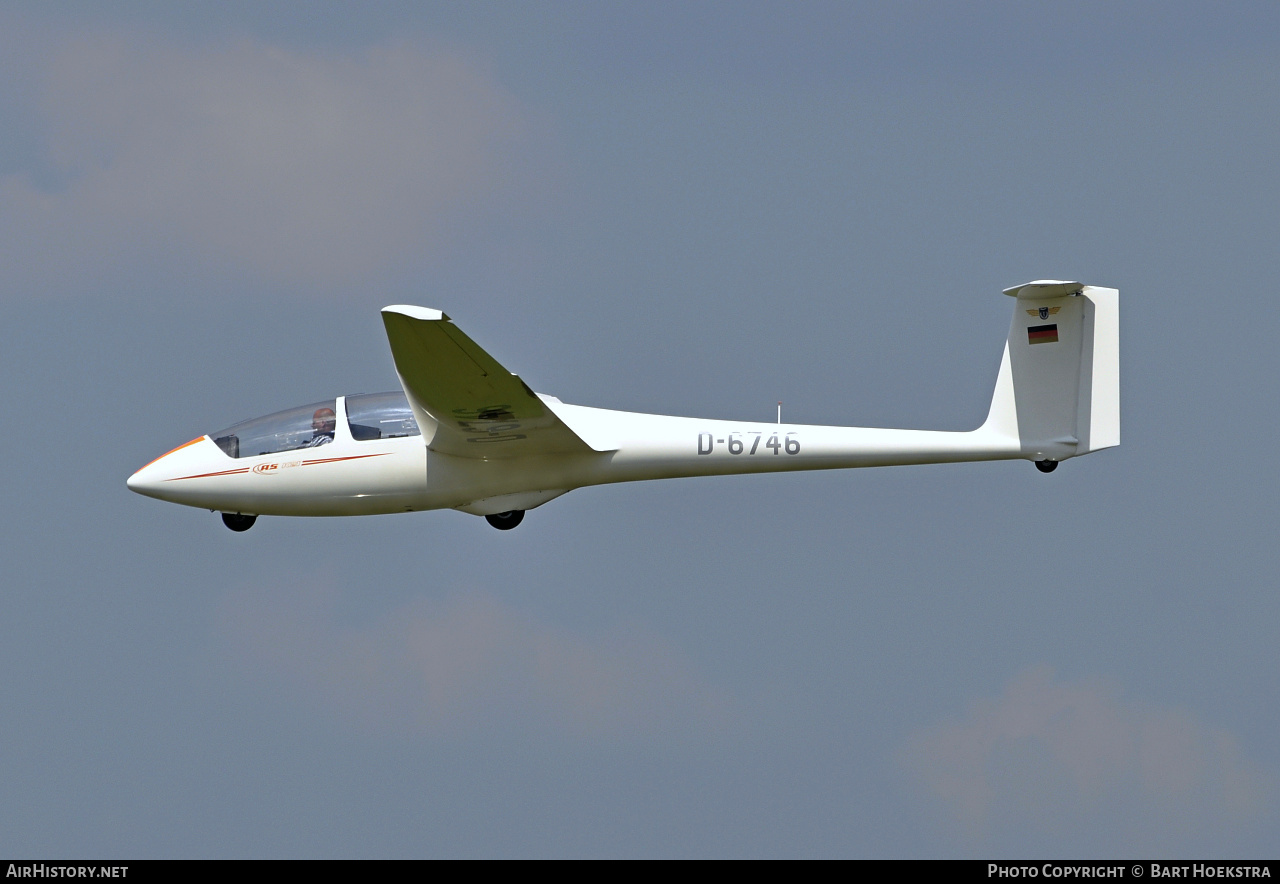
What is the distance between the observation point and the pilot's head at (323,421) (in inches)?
943

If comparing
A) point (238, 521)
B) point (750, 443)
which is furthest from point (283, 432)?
point (750, 443)

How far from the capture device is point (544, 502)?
2459 cm

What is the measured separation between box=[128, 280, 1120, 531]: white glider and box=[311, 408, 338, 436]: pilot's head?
0.01 meters

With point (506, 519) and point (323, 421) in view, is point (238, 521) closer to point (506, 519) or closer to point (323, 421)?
point (323, 421)

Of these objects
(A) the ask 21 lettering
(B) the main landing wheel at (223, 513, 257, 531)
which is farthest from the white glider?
(B) the main landing wheel at (223, 513, 257, 531)

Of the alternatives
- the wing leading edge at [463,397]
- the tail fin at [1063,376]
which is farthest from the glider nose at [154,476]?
the tail fin at [1063,376]

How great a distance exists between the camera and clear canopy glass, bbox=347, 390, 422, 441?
938 inches

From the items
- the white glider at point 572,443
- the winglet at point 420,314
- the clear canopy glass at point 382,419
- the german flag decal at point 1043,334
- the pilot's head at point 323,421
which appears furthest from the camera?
the pilot's head at point 323,421

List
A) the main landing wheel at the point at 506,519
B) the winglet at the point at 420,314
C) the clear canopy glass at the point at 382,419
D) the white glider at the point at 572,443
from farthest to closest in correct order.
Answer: the main landing wheel at the point at 506,519 → the clear canopy glass at the point at 382,419 → the white glider at the point at 572,443 → the winglet at the point at 420,314

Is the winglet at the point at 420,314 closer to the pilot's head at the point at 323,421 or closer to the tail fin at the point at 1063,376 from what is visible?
the pilot's head at the point at 323,421

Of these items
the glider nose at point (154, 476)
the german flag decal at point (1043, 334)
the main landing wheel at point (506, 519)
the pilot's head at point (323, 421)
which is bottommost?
the main landing wheel at point (506, 519)

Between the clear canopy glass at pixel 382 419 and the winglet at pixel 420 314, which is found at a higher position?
the winglet at pixel 420 314

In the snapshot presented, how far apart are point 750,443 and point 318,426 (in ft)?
18.5

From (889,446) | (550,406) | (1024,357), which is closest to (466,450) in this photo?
(550,406)
